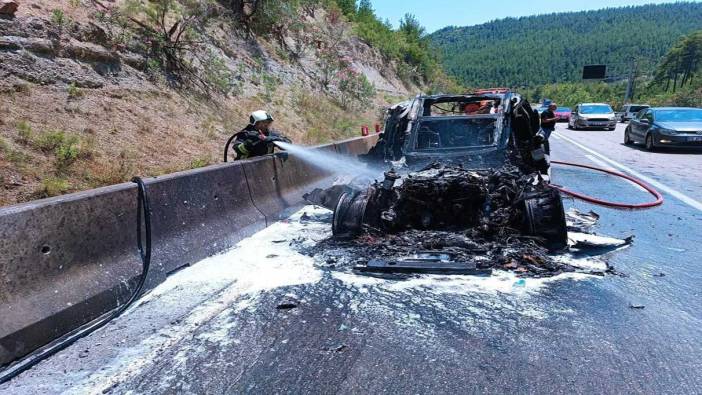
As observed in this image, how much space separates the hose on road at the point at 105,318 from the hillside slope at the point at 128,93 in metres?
1.72

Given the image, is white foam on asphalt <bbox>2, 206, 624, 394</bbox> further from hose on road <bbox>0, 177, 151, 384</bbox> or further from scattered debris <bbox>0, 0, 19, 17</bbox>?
scattered debris <bbox>0, 0, 19, 17</bbox>

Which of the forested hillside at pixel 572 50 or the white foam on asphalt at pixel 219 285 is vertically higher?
the forested hillside at pixel 572 50

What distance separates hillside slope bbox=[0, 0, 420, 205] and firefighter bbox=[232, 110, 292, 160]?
969 millimetres

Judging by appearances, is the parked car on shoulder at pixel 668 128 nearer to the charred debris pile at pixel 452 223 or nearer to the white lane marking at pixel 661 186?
the white lane marking at pixel 661 186

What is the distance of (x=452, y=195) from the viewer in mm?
5258

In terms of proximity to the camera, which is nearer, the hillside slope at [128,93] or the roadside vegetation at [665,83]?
the hillside slope at [128,93]

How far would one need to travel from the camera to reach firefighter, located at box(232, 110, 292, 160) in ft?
23.0

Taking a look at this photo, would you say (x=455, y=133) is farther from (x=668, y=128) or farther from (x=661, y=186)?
(x=668, y=128)

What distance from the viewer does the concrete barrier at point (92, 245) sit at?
3012 mm

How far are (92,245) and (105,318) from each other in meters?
0.52

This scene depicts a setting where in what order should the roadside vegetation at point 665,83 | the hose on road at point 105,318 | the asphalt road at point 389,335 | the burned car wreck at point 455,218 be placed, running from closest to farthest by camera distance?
the asphalt road at point 389,335, the hose on road at point 105,318, the burned car wreck at point 455,218, the roadside vegetation at point 665,83

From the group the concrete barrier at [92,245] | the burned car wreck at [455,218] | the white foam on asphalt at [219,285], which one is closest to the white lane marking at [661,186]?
the burned car wreck at [455,218]

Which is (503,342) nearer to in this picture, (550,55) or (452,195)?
(452,195)

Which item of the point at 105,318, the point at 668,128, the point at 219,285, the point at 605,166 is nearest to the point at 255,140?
the point at 219,285
